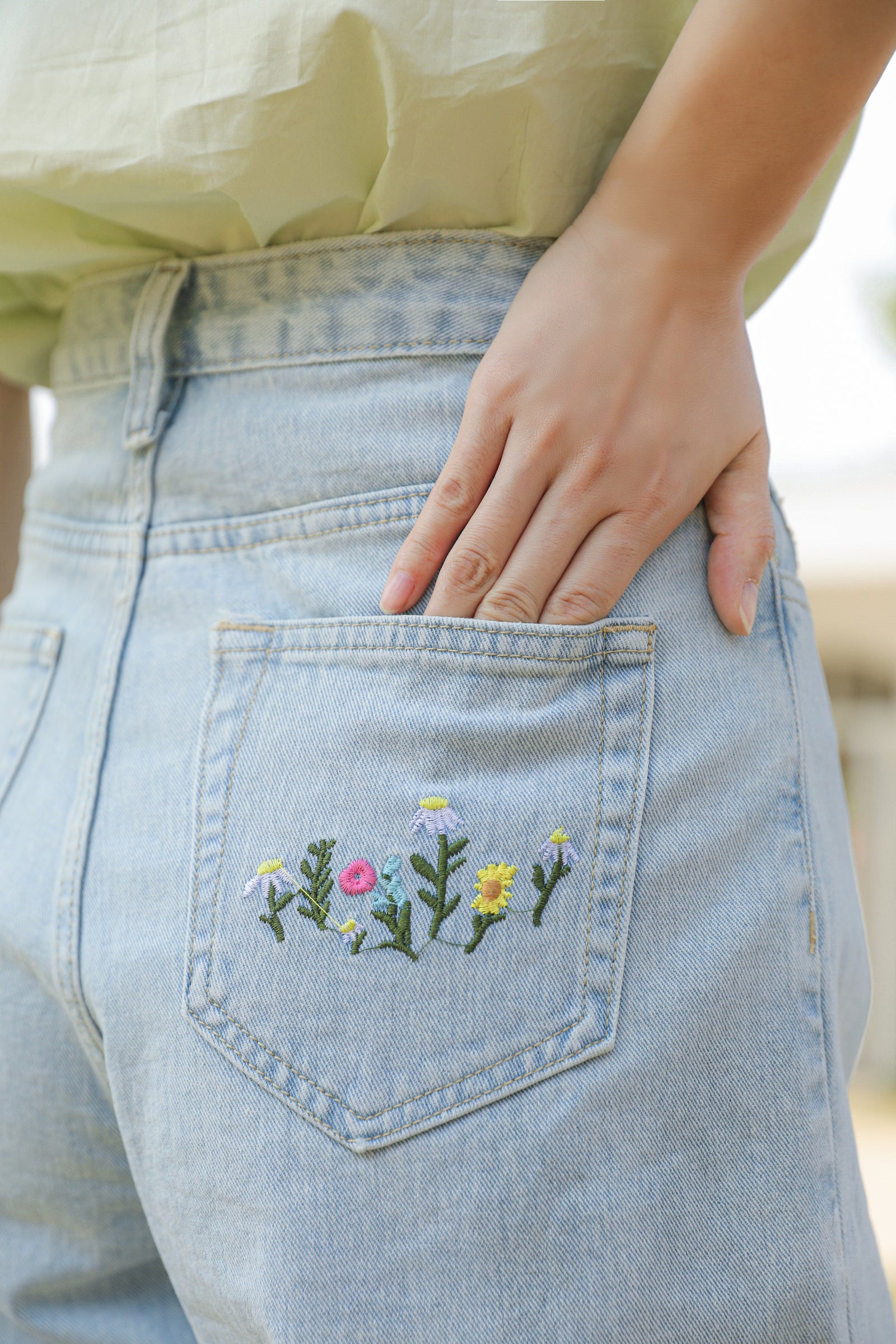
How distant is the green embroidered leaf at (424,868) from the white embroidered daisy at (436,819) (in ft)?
0.06

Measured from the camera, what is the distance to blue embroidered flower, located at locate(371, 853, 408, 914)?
2.20 feet

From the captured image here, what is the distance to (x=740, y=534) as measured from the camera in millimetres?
761

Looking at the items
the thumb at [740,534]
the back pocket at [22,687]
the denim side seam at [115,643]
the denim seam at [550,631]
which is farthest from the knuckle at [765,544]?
the back pocket at [22,687]

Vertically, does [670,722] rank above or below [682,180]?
below

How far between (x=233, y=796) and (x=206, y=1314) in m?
→ 0.36

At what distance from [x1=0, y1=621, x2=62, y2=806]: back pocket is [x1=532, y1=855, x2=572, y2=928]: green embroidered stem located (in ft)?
1.62

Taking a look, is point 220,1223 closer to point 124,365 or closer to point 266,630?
point 266,630

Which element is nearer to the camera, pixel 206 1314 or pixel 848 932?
pixel 206 1314

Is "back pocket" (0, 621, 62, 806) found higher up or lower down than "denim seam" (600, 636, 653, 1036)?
higher up

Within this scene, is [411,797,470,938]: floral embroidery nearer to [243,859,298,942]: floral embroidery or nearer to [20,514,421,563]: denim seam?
[243,859,298,942]: floral embroidery

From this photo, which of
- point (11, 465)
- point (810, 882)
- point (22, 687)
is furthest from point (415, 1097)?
point (11, 465)

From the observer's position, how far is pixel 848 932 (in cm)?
81

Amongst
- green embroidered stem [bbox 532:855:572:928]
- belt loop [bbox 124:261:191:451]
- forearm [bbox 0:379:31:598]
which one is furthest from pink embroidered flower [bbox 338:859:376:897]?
forearm [bbox 0:379:31:598]

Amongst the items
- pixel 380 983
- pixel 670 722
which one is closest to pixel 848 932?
pixel 670 722
